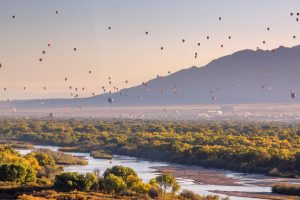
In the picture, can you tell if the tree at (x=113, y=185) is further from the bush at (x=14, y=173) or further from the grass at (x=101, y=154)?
the grass at (x=101, y=154)

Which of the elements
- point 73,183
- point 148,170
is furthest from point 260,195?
point 148,170

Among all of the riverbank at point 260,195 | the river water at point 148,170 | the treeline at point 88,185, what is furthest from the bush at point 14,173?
the riverbank at point 260,195

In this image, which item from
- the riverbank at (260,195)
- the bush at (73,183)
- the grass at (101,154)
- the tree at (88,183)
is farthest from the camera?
the grass at (101,154)

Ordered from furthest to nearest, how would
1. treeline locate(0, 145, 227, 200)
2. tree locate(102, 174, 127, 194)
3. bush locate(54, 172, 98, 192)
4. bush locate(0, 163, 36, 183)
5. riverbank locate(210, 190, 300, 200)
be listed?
riverbank locate(210, 190, 300, 200) → bush locate(0, 163, 36, 183) → bush locate(54, 172, 98, 192) → tree locate(102, 174, 127, 194) → treeline locate(0, 145, 227, 200)

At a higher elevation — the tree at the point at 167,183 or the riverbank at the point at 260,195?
the tree at the point at 167,183

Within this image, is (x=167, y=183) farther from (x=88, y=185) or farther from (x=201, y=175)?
(x=201, y=175)

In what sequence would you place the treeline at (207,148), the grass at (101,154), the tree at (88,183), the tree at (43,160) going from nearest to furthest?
1. the tree at (88,183)
2. the tree at (43,160)
3. the treeline at (207,148)
4. the grass at (101,154)

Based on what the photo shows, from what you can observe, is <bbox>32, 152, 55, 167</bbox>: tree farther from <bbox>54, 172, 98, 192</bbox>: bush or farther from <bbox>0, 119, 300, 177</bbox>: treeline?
<bbox>54, 172, 98, 192</bbox>: bush

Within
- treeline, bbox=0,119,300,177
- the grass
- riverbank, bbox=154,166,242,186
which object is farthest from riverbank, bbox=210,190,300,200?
the grass
